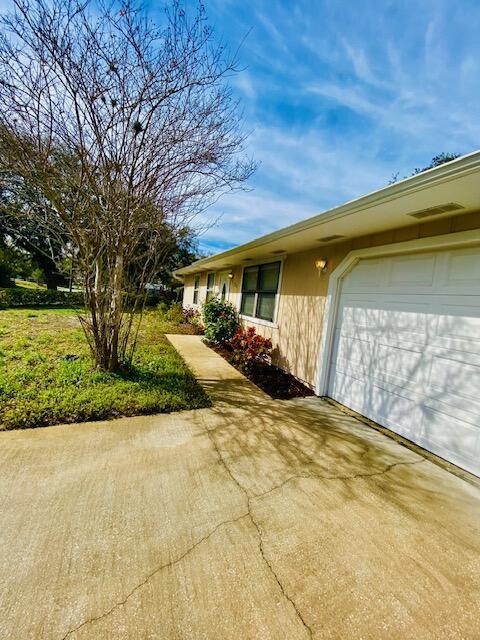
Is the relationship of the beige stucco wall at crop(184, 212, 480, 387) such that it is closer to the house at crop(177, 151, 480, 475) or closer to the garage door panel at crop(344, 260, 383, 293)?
the house at crop(177, 151, 480, 475)

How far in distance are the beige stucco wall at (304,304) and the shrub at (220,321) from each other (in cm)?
155

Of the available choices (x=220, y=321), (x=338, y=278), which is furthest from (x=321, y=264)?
(x=220, y=321)

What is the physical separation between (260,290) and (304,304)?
212cm

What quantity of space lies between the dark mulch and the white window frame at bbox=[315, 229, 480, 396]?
38cm

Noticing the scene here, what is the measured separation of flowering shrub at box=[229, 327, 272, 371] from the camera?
20.9 feet

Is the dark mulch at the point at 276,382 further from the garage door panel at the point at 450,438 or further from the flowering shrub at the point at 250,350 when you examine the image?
the garage door panel at the point at 450,438

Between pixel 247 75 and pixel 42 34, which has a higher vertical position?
pixel 247 75

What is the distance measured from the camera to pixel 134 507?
2.14m

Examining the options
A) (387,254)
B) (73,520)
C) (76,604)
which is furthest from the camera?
(387,254)

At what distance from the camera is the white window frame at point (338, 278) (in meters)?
3.42

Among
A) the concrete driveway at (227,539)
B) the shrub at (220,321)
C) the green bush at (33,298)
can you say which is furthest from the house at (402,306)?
the green bush at (33,298)

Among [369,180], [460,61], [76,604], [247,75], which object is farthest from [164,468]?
[369,180]

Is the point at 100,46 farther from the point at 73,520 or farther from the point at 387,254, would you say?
the point at 73,520

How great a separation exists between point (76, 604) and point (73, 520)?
599 millimetres
